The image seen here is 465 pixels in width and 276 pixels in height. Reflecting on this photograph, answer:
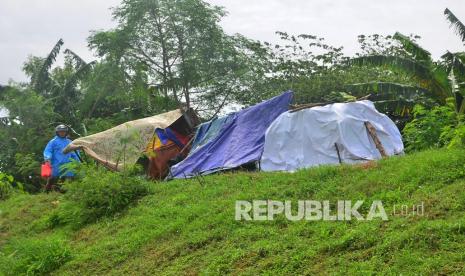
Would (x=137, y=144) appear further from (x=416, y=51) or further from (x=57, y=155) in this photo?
(x=416, y=51)

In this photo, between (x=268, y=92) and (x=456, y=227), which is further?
(x=268, y=92)

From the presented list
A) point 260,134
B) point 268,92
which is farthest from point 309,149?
point 268,92

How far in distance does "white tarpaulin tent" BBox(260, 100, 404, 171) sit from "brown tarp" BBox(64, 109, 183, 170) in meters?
2.85

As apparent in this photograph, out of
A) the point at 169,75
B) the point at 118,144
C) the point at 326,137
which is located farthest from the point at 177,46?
the point at 326,137

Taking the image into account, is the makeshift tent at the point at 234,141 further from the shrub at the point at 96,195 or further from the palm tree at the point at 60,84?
the palm tree at the point at 60,84

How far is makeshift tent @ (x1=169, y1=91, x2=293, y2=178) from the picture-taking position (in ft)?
33.4

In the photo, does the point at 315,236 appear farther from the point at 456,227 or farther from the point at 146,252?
the point at 146,252

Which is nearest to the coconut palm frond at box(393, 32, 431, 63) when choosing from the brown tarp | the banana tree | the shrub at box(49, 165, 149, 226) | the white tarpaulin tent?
the banana tree

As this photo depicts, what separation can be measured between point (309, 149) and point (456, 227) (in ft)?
15.2

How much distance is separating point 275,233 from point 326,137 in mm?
3636

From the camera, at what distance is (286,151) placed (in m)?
9.52

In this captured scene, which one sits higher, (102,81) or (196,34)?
(196,34)

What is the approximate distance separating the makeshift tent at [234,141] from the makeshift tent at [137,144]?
2.15 ft

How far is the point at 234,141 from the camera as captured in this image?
10484mm
